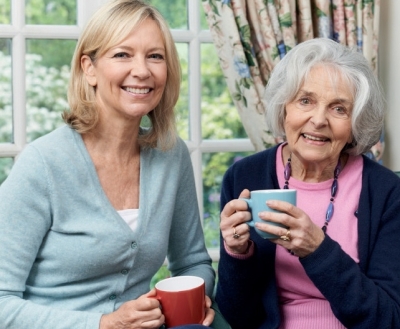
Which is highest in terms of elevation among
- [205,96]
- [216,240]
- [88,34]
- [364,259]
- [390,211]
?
[88,34]

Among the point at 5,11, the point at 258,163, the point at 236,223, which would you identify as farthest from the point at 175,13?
the point at 236,223

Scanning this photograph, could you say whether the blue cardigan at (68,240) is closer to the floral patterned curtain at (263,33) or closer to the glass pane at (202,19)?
the floral patterned curtain at (263,33)

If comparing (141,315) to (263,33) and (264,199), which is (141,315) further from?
(263,33)

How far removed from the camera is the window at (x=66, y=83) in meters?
2.38

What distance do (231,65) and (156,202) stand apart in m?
0.81

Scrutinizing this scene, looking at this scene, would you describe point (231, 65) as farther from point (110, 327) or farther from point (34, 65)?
point (110, 327)

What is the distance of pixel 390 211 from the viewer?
1.63m

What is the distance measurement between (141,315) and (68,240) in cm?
28

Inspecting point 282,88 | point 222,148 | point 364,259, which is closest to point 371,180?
point 364,259

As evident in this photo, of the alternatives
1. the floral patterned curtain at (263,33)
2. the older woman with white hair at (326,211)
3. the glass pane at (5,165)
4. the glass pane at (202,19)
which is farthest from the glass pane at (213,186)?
the older woman with white hair at (326,211)

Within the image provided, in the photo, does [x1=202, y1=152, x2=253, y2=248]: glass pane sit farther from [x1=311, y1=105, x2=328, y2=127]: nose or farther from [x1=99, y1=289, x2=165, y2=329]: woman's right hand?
[x1=99, y1=289, x2=165, y2=329]: woman's right hand

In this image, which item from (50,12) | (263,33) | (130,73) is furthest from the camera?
(50,12)

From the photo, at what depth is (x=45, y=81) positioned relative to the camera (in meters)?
2.46

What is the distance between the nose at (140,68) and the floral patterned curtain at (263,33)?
0.74 metres
